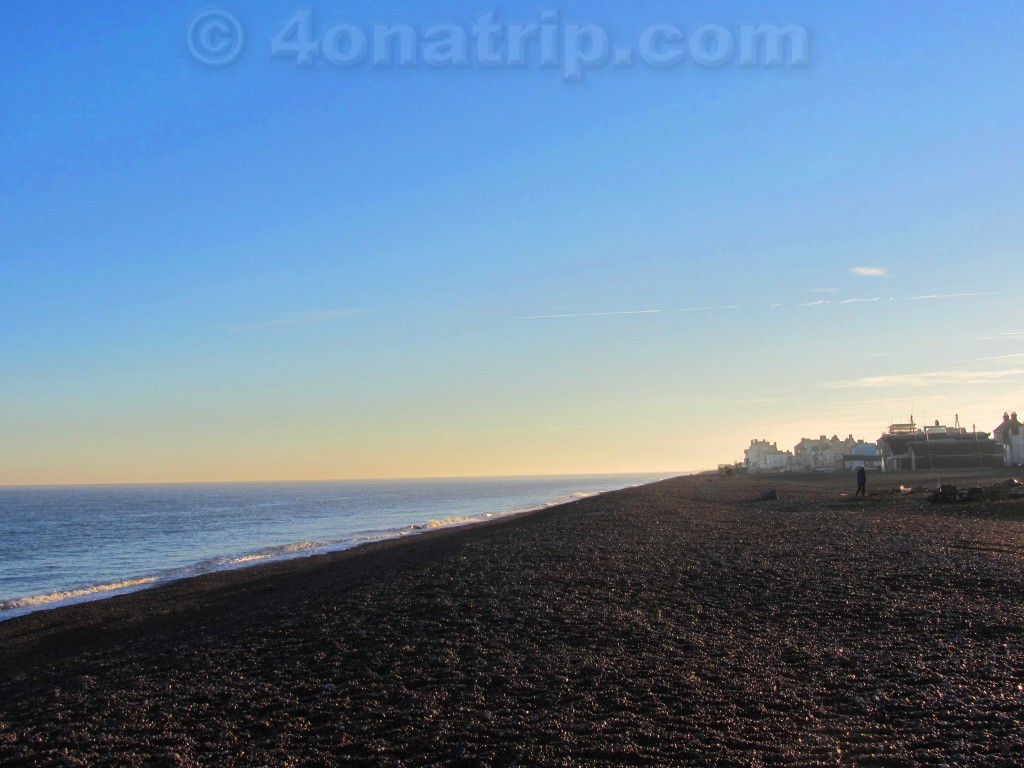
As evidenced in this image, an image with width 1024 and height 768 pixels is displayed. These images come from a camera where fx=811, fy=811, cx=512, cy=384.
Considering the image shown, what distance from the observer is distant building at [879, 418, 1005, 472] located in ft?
286

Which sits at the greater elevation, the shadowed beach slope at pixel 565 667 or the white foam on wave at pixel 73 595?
the shadowed beach slope at pixel 565 667

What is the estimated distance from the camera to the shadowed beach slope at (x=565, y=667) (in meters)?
7.21

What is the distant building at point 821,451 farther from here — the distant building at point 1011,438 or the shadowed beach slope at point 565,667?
the shadowed beach slope at point 565,667

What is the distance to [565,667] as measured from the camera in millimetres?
9656

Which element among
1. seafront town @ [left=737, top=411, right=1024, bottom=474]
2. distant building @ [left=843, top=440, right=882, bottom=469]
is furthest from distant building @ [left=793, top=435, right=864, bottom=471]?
seafront town @ [left=737, top=411, right=1024, bottom=474]

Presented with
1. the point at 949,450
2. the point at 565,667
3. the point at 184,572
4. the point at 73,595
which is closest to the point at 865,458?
the point at 949,450

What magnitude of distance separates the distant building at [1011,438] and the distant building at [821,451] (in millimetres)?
50373

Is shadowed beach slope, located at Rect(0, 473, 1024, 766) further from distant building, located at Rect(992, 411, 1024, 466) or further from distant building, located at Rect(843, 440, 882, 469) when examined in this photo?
distant building, located at Rect(843, 440, 882, 469)

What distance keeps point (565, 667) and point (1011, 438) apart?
8636 centimetres

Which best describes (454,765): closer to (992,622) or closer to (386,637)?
(386,637)

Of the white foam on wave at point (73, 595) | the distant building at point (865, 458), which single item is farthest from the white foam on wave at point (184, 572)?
the distant building at point (865, 458)

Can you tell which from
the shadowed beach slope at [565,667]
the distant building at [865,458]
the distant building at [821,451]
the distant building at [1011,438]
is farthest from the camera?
the distant building at [821,451]

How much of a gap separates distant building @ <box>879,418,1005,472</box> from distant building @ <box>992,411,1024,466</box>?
4.11 ft

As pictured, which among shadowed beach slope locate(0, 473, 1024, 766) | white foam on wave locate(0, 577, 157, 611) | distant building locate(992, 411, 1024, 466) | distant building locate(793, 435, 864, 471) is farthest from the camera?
distant building locate(793, 435, 864, 471)
